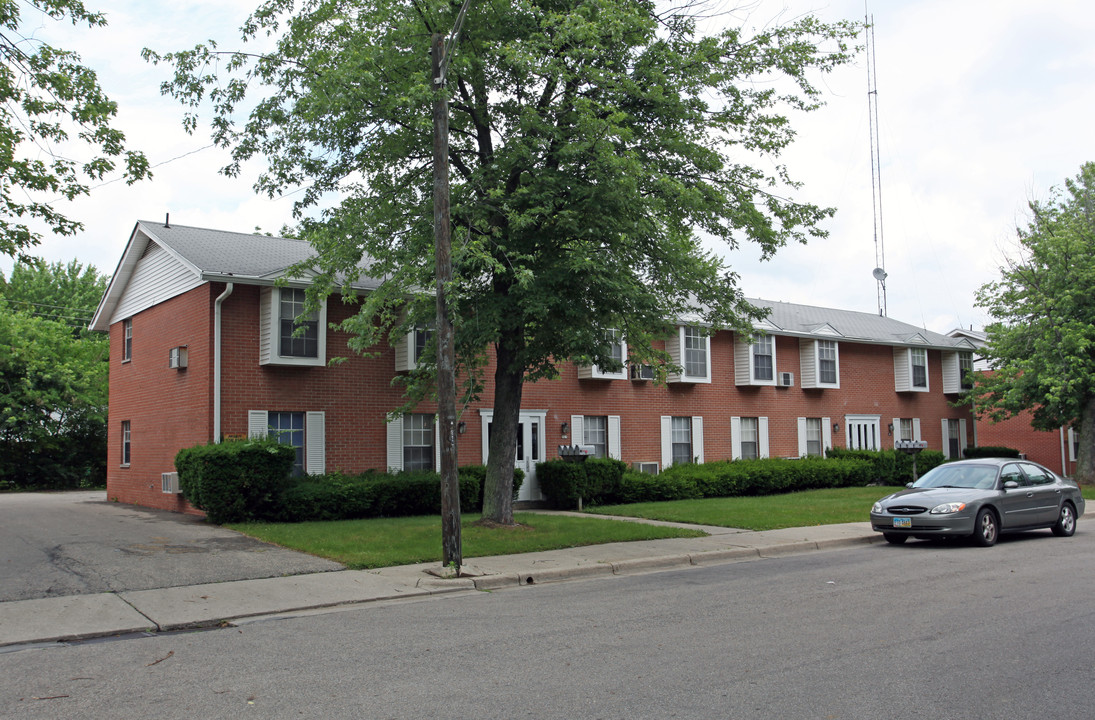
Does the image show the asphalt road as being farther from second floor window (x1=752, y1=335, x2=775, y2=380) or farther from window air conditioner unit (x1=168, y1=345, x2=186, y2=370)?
second floor window (x1=752, y1=335, x2=775, y2=380)

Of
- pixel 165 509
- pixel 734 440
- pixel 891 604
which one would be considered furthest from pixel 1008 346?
pixel 165 509

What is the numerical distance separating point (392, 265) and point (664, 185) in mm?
5024

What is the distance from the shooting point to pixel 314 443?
19.3 metres

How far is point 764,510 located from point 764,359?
32.0ft

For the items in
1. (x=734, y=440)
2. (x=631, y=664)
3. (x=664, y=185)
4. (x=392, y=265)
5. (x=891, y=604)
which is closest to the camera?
(x=631, y=664)

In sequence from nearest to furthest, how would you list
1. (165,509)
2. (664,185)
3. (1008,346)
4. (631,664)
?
(631,664) < (664,185) < (165,509) < (1008,346)

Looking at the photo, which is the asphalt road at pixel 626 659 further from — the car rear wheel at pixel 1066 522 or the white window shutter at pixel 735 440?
the white window shutter at pixel 735 440

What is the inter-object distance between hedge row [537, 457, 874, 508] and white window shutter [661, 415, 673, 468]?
88 cm

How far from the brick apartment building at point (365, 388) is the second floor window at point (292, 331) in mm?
32

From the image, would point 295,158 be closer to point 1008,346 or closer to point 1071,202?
point 1008,346

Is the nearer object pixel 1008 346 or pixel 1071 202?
pixel 1008 346

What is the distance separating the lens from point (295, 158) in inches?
589

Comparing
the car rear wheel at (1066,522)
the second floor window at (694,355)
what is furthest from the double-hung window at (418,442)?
the car rear wheel at (1066,522)

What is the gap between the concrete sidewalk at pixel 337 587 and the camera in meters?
8.36
